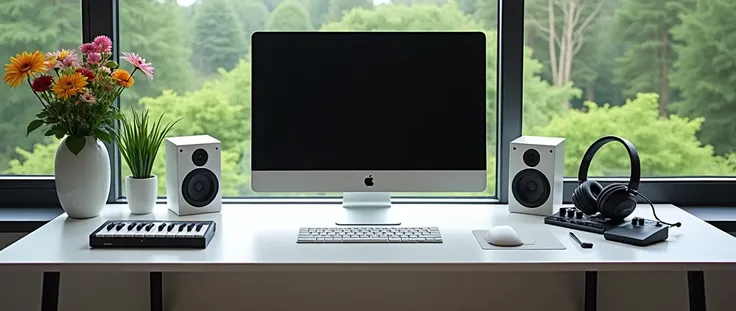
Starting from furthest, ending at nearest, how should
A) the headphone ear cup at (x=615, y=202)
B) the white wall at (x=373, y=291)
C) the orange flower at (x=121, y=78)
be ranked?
the white wall at (x=373, y=291)
the orange flower at (x=121, y=78)
the headphone ear cup at (x=615, y=202)

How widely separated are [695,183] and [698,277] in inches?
27.8

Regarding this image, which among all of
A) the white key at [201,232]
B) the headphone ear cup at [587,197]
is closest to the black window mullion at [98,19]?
the white key at [201,232]

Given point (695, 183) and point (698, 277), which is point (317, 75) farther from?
Result: point (695, 183)

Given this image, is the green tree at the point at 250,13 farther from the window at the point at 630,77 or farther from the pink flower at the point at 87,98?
Answer: the window at the point at 630,77

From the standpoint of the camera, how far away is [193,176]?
235cm

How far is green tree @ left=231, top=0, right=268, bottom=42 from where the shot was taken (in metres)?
2.59

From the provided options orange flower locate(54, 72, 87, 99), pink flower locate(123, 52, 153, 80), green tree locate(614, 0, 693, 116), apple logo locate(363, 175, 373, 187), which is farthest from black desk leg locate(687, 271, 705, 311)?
orange flower locate(54, 72, 87, 99)

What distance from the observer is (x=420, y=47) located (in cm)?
228

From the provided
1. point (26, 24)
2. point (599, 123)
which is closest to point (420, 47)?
point (599, 123)

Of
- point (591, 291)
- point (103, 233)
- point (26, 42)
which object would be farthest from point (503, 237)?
point (26, 42)

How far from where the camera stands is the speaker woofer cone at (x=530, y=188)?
7.71 feet

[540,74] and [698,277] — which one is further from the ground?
[540,74]

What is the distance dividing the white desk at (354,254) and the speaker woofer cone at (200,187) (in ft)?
0.41

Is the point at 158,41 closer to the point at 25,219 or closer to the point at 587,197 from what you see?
the point at 25,219
